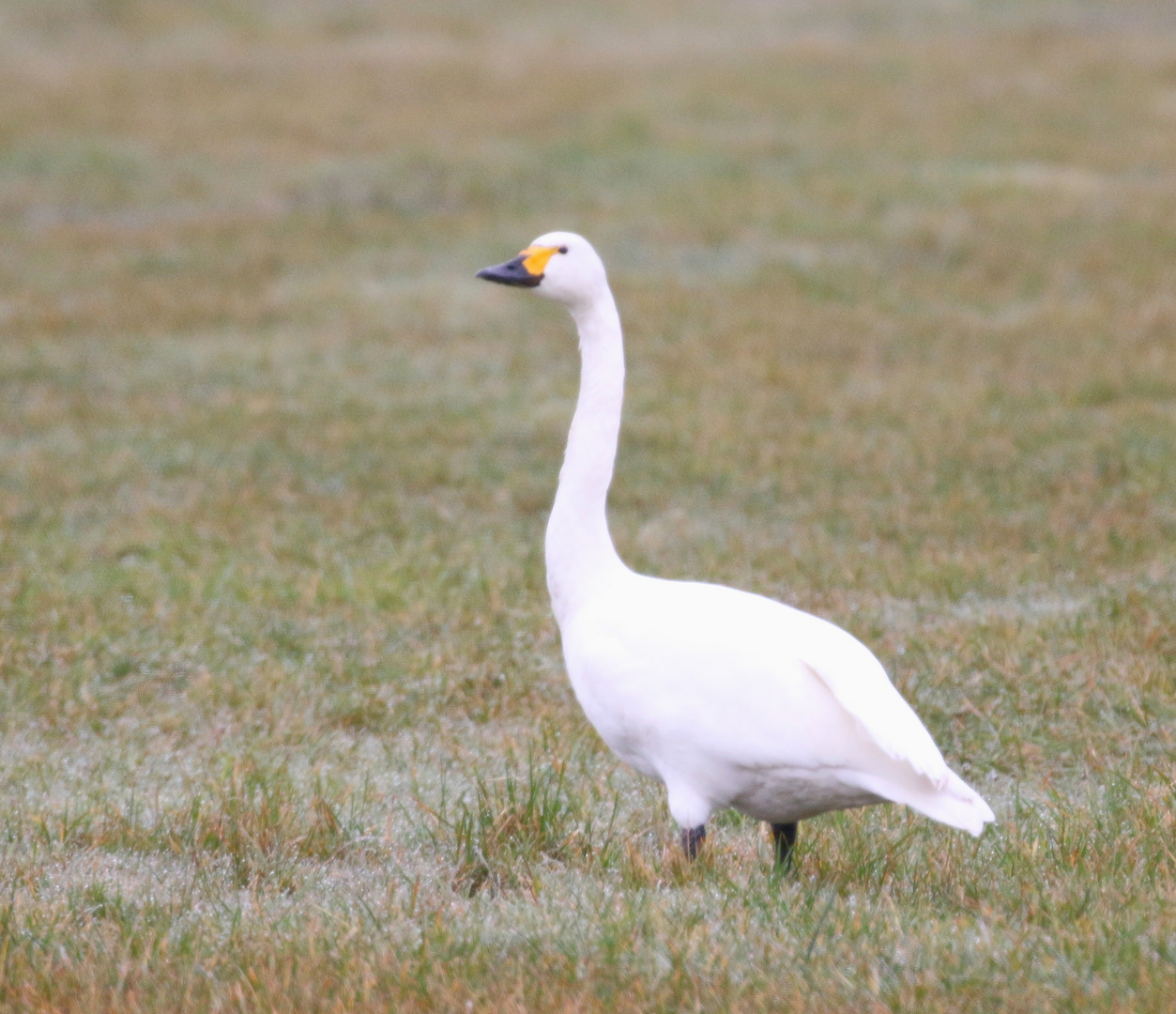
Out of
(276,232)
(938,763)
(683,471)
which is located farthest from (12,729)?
(276,232)

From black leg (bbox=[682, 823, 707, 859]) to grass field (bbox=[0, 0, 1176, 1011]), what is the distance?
3 centimetres

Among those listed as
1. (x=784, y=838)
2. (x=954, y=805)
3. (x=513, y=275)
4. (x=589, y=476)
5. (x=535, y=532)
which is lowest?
(x=535, y=532)

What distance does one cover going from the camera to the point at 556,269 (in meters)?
4.32

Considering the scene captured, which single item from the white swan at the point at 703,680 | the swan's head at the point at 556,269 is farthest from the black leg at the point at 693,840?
the swan's head at the point at 556,269

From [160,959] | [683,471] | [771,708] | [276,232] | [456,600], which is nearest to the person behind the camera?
[160,959]

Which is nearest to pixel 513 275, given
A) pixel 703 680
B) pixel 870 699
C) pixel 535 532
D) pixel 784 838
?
pixel 703 680

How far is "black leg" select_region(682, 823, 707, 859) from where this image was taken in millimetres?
4066

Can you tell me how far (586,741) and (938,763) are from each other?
206cm

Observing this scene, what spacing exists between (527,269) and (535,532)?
4072 millimetres

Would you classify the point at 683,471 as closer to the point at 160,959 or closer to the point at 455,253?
the point at 160,959

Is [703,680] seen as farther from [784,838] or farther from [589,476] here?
[589,476]

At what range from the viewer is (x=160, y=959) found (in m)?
3.55

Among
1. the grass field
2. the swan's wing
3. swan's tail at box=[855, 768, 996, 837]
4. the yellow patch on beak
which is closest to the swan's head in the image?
the yellow patch on beak

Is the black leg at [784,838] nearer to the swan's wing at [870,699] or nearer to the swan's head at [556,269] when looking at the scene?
the swan's wing at [870,699]
